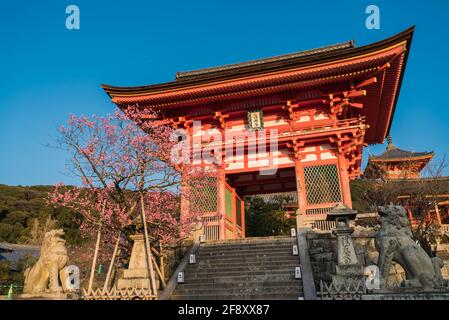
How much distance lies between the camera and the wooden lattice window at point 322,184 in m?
15.2

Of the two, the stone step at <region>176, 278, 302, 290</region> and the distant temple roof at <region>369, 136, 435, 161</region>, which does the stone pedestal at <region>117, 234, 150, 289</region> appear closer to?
the stone step at <region>176, 278, 302, 290</region>

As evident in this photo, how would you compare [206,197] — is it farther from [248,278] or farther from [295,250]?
[248,278]

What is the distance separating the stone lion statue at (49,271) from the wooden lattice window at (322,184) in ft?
35.1

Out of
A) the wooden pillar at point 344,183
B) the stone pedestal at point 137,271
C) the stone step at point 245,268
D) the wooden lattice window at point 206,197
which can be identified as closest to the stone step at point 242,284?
the stone step at point 245,268

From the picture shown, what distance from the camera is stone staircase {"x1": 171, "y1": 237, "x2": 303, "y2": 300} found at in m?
9.72

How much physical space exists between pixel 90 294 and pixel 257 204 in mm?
20247

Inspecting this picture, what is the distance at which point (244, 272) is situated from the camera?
1095 centimetres

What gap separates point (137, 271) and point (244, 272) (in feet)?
11.4

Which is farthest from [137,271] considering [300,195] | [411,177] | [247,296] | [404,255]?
[411,177]

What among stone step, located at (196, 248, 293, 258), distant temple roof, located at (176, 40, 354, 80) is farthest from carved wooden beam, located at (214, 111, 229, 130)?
stone step, located at (196, 248, 293, 258)

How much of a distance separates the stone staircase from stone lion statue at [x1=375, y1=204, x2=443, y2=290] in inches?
112
